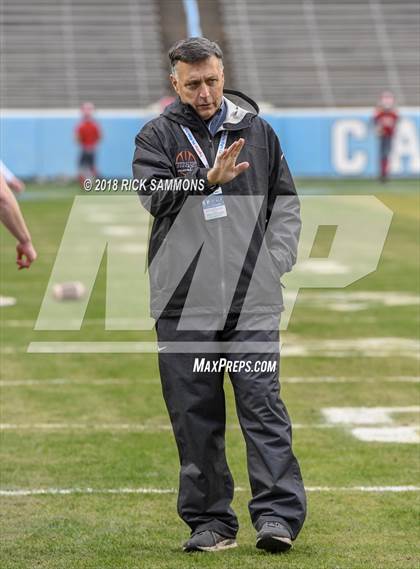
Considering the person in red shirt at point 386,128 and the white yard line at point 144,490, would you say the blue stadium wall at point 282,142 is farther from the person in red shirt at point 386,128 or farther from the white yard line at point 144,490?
the white yard line at point 144,490

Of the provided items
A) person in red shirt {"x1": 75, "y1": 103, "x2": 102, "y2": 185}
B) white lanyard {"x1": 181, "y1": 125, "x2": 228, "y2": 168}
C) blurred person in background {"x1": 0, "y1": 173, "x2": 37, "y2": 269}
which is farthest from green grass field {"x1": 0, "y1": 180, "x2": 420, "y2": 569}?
person in red shirt {"x1": 75, "y1": 103, "x2": 102, "y2": 185}

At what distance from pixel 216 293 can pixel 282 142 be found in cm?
2879

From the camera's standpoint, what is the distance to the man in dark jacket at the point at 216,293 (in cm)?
577

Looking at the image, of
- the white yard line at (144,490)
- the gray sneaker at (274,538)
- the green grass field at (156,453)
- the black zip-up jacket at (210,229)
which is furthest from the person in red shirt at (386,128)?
the gray sneaker at (274,538)

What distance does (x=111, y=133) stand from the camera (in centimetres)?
3469

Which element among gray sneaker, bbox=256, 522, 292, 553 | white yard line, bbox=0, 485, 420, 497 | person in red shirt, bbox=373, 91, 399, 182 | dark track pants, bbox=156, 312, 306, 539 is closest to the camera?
gray sneaker, bbox=256, 522, 292, 553

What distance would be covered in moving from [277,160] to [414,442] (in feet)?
9.01

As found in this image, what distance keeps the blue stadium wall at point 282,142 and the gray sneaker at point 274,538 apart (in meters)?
28.3

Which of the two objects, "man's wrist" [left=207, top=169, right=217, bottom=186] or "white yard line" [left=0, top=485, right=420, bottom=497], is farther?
"white yard line" [left=0, top=485, right=420, bottom=497]

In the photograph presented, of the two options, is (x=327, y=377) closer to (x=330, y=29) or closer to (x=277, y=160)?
(x=277, y=160)

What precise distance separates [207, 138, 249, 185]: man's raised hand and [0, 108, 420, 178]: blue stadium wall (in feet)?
93.1

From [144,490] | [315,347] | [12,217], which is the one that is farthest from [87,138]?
[12,217]

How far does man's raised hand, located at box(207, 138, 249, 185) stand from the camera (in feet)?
18.0

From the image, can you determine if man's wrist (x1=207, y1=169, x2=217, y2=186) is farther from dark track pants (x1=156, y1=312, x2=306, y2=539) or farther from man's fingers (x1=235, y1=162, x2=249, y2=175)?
dark track pants (x1=156, y1=312, x2=306, y2=539)
